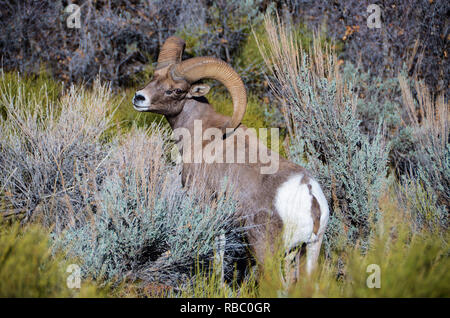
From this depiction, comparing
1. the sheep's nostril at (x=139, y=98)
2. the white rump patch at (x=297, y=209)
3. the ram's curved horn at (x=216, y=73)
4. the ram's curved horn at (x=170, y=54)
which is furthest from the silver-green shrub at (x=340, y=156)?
the sheep's nostril at (x=139, y=98)

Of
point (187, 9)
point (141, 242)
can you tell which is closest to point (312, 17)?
point (187, 9)

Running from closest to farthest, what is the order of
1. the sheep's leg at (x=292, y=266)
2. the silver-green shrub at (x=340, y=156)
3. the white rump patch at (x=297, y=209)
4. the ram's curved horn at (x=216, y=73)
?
the sheep's leg at (x=292, y=266), the white rump patch at (x=297, y=209), the ram's curved horn at (x=216, y=73), the silver-green shrub at (x=340, y=156)

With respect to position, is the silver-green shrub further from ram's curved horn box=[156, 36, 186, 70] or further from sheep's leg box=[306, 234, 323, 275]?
ram's curved horn box=[156, 36, 186, 70]

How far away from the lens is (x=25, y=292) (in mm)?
2553

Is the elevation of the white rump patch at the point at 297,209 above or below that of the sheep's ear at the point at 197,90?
below

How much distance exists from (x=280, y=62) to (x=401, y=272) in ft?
9.84

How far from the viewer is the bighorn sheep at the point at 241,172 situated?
3508 millimetres

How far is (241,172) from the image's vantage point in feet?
12.9

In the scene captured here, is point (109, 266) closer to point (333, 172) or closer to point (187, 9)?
point (333, 172)

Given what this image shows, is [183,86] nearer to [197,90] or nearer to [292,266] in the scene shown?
[197,90]

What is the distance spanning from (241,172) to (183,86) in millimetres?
1153

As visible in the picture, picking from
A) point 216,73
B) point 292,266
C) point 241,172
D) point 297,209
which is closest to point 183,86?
point 216,73

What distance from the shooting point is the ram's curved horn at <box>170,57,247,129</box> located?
4.27m

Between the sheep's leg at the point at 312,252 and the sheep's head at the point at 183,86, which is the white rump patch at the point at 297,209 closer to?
the sheep's leg at the point at 312,252
